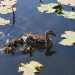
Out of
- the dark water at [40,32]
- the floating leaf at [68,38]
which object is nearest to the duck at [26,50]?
the dark water at [40,32]

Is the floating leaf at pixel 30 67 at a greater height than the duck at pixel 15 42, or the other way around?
the duck at pixel 15 42

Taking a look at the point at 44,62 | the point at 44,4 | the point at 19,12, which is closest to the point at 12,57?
the point at 44,62

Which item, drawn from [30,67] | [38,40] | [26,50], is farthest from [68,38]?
[30,67]

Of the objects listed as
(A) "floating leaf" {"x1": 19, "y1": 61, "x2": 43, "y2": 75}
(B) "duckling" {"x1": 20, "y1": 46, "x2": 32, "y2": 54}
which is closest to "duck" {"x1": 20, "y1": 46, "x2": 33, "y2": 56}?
(B) "duckling" {"x1": 20, "y1": 46, "x2": 32, "y2": 54}

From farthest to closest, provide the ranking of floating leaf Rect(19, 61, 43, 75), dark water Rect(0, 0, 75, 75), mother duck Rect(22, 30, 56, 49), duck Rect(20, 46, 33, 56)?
1. mother duck Rect(22, 30, 56, 49)
2. duck Rect(20, 46, 33, 56)
3. dark water Rect(0, 0, 75, 75)
4. floating leaf Rect(19, 61, 43, 75)

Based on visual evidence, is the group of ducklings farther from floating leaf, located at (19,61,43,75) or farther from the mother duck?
floating leaf, located at (19,61,43,75)

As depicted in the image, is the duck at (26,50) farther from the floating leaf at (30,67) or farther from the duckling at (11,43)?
the floating leaf at (30,67)
